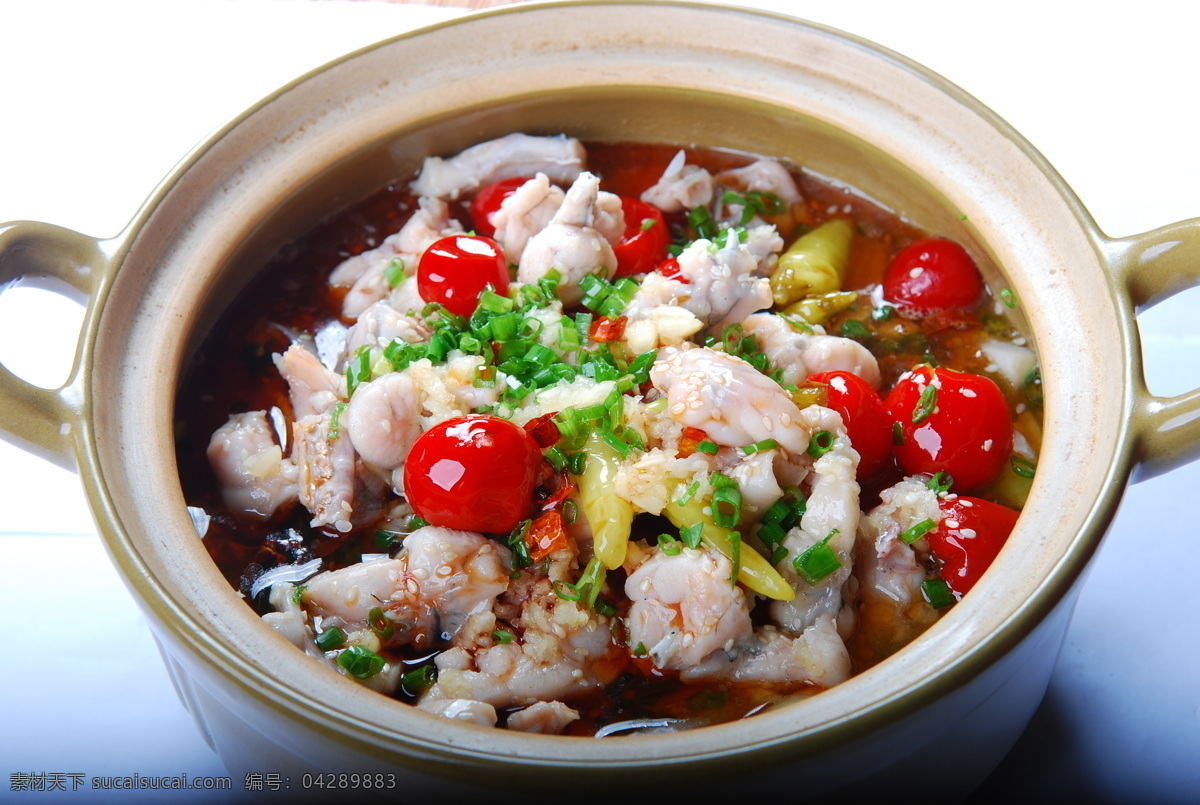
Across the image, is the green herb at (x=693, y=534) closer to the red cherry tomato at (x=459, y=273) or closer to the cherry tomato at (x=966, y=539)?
the cherry tomato at (x=966, y=539)

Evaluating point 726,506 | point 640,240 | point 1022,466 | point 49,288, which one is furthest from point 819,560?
point 49,288

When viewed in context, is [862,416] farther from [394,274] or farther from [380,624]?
[394,274]

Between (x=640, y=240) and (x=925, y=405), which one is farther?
(x=640, y=240)

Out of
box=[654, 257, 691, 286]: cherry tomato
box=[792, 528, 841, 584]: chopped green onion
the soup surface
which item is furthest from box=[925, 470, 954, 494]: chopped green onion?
box=[654, 257, 691, 286]: cherry tomato

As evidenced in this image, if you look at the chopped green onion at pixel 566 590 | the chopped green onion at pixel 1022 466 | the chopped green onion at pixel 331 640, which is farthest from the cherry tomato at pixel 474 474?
the chopped green onion at pixel 1022 466

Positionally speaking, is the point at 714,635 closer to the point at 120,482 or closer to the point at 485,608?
the point at 485,608

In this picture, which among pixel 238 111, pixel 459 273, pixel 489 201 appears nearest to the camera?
pixel 459 273

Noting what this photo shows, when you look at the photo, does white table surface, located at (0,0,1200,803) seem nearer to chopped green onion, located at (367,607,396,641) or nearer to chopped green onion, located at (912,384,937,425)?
chopped green onion, located at (912,384,937,425)
